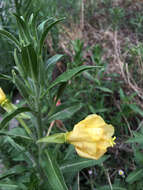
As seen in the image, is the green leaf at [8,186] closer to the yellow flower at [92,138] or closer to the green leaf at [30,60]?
the yellow flower at [92,138]

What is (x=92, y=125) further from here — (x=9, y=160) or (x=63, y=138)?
(x=9, y=160)

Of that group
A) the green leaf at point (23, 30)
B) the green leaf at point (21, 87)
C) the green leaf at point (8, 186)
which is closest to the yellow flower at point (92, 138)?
the green leaf at point (21, 87)

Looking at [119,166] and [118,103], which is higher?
[118,103]

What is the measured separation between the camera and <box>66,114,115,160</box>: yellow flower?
0.93 meters

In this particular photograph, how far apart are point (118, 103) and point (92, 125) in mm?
1657

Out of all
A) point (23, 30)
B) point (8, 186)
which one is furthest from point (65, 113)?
point (8, 186)

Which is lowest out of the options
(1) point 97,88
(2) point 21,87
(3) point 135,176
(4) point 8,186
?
(3) point 135,176

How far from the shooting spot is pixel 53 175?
3.46 feet

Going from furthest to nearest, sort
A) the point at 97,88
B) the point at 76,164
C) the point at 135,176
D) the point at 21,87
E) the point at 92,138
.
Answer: the point at 97,88 < the point at 135,176 < the point at 76,164 < the point at 21,87 < the point at 92,138

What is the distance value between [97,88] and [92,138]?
6.06ft

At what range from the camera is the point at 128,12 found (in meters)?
4.18

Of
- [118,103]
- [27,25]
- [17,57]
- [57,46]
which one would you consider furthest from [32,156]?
[57,46]

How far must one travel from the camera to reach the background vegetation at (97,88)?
5.38 ft

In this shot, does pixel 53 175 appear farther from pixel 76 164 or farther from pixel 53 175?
pixel 76 164
